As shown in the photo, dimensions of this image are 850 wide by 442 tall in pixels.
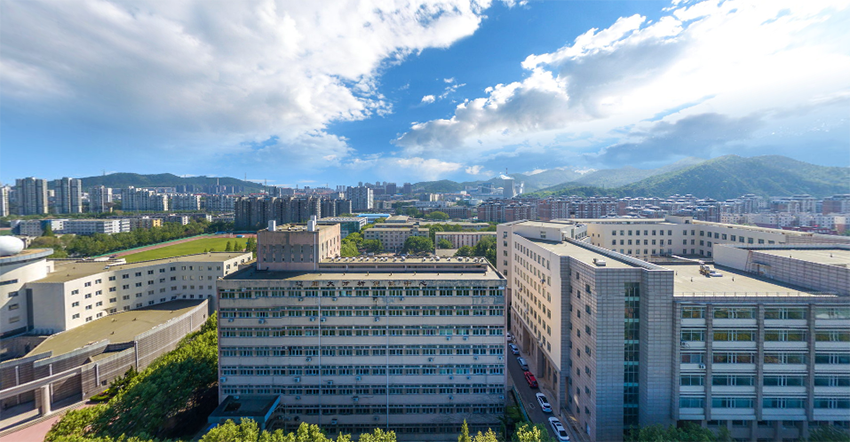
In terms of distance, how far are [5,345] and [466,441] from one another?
52.3 metres

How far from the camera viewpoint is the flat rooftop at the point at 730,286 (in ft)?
80.3

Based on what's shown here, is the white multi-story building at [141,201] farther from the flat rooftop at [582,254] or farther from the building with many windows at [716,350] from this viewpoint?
the building with many windows at [716,350]

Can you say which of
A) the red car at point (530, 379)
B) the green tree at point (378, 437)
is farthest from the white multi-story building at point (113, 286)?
the red car at point (530, 379)

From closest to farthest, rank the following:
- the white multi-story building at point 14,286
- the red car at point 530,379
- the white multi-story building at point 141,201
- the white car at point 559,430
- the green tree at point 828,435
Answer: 1. the green tree at point 828,435
2. the white car at point 559,430
3. the red car at point 530,379
4. the white multi-story building at point 14,286
5. the white multi-story building at point 141,201

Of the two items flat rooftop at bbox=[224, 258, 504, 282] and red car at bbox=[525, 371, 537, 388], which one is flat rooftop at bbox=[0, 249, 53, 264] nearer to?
flat rooftop at bbox=[224, 258, 504, 282]

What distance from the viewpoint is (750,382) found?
23.6 meters

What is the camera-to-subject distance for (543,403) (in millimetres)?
31859

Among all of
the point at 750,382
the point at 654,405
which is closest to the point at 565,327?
the point at 654,405

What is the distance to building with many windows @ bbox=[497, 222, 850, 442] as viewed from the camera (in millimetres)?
23047

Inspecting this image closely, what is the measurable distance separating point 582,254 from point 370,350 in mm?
22907

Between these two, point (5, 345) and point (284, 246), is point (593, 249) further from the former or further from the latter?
point (5, 345)

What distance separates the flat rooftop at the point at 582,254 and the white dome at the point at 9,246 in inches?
2479

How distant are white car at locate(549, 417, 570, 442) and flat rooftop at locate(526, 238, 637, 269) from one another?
1441 cm

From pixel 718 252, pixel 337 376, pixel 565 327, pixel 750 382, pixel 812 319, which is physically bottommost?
pixel 337 376
